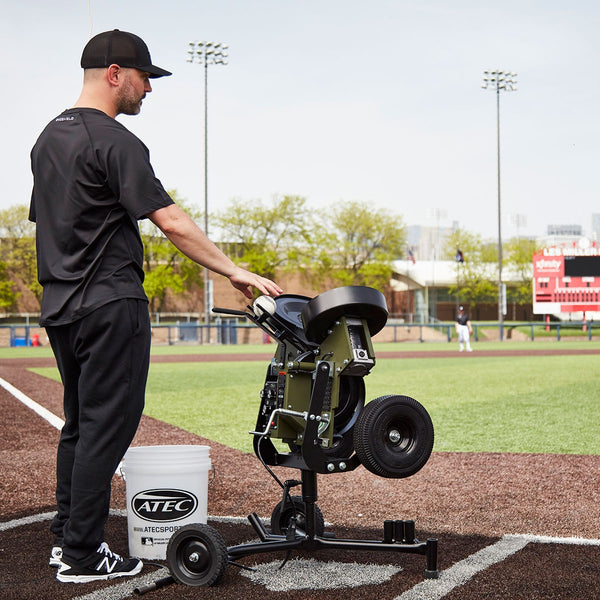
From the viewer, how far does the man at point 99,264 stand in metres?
3.57

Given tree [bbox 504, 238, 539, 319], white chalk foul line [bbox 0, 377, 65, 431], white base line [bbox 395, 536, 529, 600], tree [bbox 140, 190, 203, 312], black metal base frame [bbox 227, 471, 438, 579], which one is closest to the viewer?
white base line [bbox 395, 536, 529, 600]

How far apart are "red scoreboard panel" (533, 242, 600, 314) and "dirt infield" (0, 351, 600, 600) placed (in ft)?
133

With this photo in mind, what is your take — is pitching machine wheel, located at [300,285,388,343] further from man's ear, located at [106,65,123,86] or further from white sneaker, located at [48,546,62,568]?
white sneaker, located at [48,546,62,568]

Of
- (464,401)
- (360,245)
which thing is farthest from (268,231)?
(464,401)

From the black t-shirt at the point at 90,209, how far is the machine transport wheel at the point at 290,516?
1.32 meters

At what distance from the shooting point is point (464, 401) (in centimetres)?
1298

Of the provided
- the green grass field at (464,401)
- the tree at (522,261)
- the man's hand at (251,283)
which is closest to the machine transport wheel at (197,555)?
the man's hand at (251,283)

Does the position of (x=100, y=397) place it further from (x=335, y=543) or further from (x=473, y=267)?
(x=473, y=267)

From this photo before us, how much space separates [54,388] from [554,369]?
11.9m

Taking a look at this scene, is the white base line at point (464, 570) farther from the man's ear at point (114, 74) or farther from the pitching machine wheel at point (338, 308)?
the man's ear at point (114, 74)

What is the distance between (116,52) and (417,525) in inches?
119

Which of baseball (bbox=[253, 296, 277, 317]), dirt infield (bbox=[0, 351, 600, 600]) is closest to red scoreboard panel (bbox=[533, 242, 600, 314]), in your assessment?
dirt infield (bbox=[0, 351, 600, 600])

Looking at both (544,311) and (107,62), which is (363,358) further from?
(544,311)

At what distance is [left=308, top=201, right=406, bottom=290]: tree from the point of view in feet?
212
